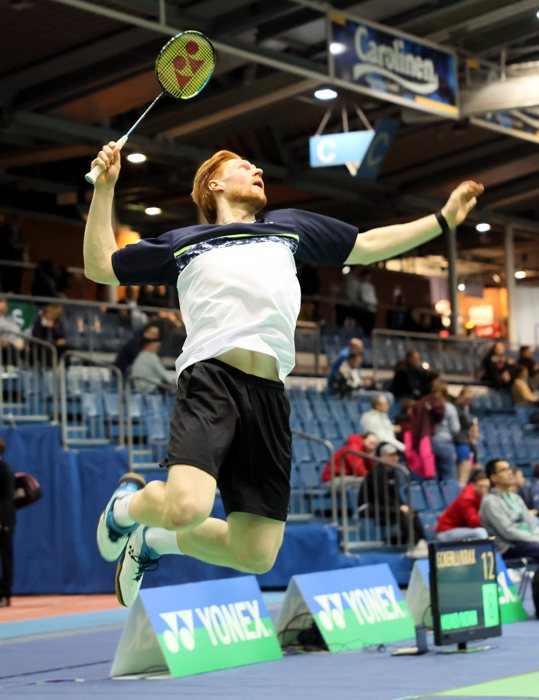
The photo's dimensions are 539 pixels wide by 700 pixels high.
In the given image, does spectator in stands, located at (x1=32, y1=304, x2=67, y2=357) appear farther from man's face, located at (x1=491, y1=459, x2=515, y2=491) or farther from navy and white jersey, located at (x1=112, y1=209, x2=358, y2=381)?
navy and white jersey, located at (x1=112, y1=209, x2=358, y2=381)

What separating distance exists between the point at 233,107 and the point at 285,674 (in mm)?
13591

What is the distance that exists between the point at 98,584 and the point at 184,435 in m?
10.3

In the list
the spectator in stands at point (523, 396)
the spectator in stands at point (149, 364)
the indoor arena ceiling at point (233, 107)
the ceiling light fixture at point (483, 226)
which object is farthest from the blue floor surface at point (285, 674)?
the ceiling light fixture at point (483, 226)

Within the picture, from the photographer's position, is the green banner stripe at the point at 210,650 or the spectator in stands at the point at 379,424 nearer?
the green banner stripe at the point at 210,650

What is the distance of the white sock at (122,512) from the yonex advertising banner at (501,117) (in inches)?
615

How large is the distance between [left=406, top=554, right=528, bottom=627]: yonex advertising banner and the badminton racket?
5.54m

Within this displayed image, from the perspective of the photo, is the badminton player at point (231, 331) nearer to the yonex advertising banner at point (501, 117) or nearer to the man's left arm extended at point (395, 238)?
the man's left arm extended at point (395, 238)

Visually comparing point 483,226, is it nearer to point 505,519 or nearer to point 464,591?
point 505,519

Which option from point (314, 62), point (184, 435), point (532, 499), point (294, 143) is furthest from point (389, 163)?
point (184, 435)

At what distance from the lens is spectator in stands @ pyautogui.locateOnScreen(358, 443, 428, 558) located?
578 inches

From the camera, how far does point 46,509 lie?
15234 mm

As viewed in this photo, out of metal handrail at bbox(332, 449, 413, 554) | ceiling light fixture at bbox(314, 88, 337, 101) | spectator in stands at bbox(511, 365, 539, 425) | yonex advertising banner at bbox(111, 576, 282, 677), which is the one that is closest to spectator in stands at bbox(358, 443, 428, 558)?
metal handrail at bbox(332, 449, 413, 554)

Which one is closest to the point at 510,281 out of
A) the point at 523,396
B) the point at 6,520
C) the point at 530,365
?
the point at 530,365

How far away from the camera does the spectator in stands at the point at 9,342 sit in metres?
15.4
